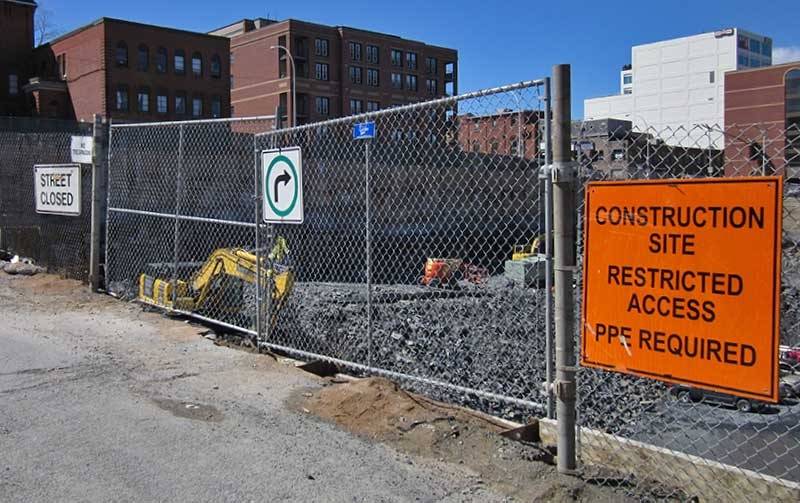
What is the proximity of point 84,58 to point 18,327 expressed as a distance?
59648 millimetres

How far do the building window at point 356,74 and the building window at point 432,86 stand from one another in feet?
38.0

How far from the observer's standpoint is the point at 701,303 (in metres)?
3.29

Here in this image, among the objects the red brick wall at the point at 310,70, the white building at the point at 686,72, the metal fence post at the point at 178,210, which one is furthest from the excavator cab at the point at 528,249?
the white building at the point at 686,72

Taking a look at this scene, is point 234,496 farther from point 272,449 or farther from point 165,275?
point 165,275

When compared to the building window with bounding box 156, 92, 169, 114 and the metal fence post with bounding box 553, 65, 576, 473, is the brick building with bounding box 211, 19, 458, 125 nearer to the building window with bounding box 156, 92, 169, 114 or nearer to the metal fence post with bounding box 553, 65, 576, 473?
the building window with bounding box 156, 92, 169, 114

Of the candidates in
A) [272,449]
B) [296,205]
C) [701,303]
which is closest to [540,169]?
[701,303]

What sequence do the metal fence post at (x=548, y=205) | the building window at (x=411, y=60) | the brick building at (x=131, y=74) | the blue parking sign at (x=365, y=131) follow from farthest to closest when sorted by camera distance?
the building window at (x=411, y=60) < the brick building at (x=131, y=74) < the blue parking sign at (x=365, y=131) < the metal fence post at (x=548, y=205)

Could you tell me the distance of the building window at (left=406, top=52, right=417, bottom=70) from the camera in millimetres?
95838

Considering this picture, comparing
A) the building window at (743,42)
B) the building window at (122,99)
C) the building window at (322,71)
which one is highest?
the building window at (743,42)

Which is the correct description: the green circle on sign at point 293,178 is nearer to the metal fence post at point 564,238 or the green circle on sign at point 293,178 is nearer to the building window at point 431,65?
the metal fence post at point 564,238

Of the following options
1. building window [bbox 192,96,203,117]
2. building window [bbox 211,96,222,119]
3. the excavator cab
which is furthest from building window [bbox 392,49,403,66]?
the excavator cab

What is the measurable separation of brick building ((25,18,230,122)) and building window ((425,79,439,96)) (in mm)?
36611

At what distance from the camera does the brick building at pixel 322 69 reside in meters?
84.2

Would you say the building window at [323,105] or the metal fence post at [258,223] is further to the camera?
the building window at [323,105]
